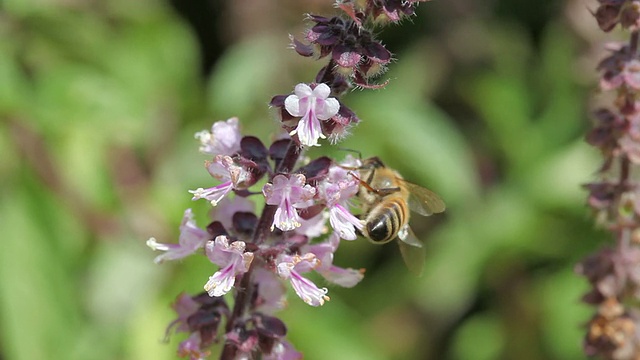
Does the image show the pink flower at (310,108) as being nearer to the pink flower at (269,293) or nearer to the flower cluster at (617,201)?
the pink flower at (269,293)

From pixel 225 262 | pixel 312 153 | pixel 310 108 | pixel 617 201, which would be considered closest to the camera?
pixel 310 108

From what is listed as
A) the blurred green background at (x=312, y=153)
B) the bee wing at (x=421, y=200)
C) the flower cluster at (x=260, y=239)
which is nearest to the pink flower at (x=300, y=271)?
the flower cluster at (x=260, y=239)

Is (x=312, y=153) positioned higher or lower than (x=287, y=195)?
lower

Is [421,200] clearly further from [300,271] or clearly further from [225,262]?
[225,262]

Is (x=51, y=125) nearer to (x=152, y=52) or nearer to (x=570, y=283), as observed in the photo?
(x=152, y=52)

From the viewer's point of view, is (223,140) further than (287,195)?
Yes

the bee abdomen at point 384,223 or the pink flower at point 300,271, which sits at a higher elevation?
the pink flower at point 300,271

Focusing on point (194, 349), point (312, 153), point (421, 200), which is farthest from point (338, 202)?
point (312, 153)
